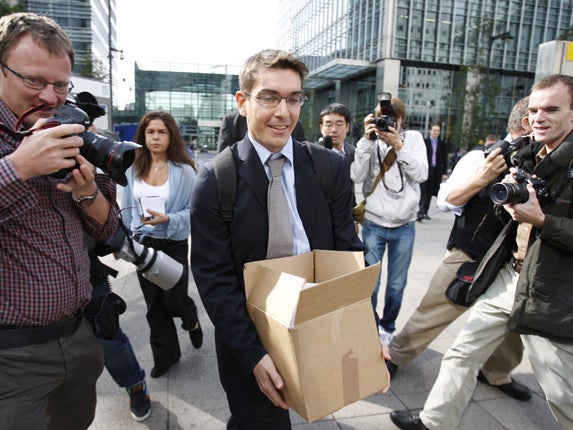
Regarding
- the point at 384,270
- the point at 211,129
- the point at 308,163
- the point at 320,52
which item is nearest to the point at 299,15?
the point at 320,52

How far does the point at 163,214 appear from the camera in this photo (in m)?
3.29

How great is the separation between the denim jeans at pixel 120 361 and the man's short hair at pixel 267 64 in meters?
1.60

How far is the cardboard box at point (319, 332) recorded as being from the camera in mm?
1443

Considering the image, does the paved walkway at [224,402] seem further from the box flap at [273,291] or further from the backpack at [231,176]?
the backpack at [231,176]

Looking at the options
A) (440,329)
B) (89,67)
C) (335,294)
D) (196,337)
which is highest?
(89,67)

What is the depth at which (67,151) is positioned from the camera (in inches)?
57.9

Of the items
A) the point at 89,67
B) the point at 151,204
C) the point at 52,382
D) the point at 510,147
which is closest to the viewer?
Answer: the point at 52,382

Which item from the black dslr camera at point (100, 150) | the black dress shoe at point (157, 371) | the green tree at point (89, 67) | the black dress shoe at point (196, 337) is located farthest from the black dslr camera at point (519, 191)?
the green tree at point (89, 67)

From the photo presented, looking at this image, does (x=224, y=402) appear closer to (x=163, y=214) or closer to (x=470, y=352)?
(x=163, y=214)

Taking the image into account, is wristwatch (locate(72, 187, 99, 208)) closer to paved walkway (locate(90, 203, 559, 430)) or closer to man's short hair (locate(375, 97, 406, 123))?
paved walkway (locate(90, 203, 559, 430))

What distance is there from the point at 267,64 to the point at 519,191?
4.77 feet

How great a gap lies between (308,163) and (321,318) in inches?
31.4

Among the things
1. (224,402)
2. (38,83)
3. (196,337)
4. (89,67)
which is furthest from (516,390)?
(89,67)

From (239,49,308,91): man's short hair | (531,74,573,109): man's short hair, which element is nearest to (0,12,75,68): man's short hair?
(239,49,308,91): man's short hair
